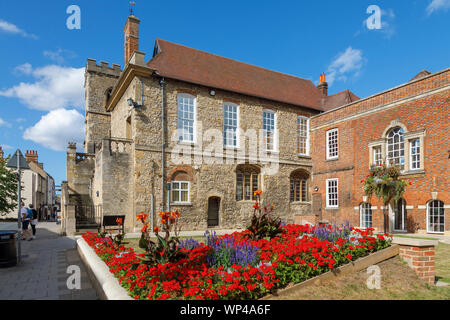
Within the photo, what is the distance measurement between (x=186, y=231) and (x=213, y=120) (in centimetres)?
671

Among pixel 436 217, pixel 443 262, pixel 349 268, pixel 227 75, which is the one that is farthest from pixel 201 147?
pixel 349 268

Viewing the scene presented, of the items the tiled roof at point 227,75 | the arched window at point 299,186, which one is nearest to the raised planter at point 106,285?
the tiled roof at point 227,75

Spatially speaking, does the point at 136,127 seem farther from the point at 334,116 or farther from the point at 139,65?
the point at 334,116

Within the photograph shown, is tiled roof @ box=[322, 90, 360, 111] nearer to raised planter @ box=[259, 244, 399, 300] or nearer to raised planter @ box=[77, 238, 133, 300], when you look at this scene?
raised planter @ box=[259, 244, 399, 300]

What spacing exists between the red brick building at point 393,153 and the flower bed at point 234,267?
1007cm

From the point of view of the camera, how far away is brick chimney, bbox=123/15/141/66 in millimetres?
18391

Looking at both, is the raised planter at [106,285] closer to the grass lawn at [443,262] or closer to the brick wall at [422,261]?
the brick wall at [422,261]

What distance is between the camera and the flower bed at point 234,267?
4.30 meters

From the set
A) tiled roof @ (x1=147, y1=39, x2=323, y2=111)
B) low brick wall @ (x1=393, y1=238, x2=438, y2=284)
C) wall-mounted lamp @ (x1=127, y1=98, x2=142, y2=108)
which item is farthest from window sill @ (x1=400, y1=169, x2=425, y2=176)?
wall-mounted lamp @ (x1=127, y1=98, x2=142, y2=108)

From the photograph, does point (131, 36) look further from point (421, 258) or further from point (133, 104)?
point (421, 258)

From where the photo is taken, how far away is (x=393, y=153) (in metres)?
16.5

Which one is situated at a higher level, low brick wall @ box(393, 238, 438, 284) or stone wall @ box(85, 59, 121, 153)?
stone wall @ box(85, 59, 121, 153)

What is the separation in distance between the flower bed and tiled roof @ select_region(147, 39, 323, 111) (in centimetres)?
1321
